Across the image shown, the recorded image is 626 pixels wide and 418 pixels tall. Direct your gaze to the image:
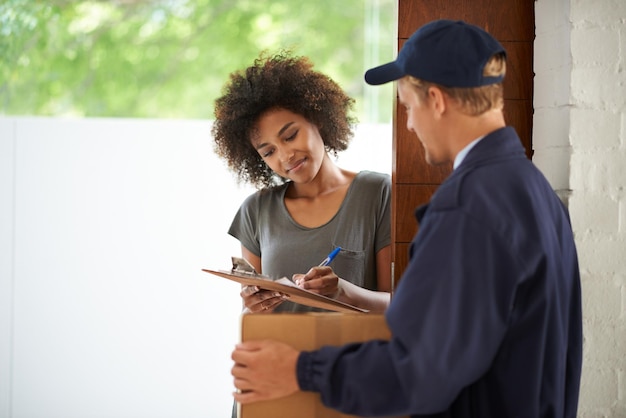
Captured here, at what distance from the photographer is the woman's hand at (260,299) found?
7.12ft

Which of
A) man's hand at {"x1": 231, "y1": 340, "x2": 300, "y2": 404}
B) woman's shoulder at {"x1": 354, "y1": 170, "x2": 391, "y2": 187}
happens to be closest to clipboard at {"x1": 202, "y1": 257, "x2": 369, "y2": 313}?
man's hand at {"x1": 231, "y1": 340, "x2": 300, "y2": 404}

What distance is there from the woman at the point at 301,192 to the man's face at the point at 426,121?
0.81 metres

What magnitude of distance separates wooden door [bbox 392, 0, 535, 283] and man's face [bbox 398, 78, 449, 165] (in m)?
0.54

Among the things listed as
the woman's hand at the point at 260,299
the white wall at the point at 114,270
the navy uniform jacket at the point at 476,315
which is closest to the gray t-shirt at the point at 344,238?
the woman's hand at the point at 260,299

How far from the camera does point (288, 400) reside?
1462mm

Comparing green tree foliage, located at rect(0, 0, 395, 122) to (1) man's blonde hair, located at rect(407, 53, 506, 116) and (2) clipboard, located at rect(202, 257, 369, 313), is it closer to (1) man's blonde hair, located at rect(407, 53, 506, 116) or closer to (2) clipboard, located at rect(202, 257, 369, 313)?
(2) clipboard, located at rect(202, 257, 369, 313)

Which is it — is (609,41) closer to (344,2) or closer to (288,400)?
(288,400)

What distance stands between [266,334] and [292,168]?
0.95 metres

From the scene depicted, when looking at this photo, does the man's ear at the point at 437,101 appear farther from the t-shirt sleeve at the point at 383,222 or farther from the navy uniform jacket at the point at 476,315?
the t-shirt sleeve at the point at 383,222

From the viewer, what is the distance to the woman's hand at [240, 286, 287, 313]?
2.17 meters

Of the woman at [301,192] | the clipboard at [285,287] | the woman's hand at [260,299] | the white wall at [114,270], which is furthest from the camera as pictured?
the white wall at [114,270]

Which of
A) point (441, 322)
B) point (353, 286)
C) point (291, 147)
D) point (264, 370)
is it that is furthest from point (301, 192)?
point (441, 322)

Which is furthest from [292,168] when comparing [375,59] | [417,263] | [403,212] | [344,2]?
[344,2]

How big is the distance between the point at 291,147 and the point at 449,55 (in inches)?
42.8
